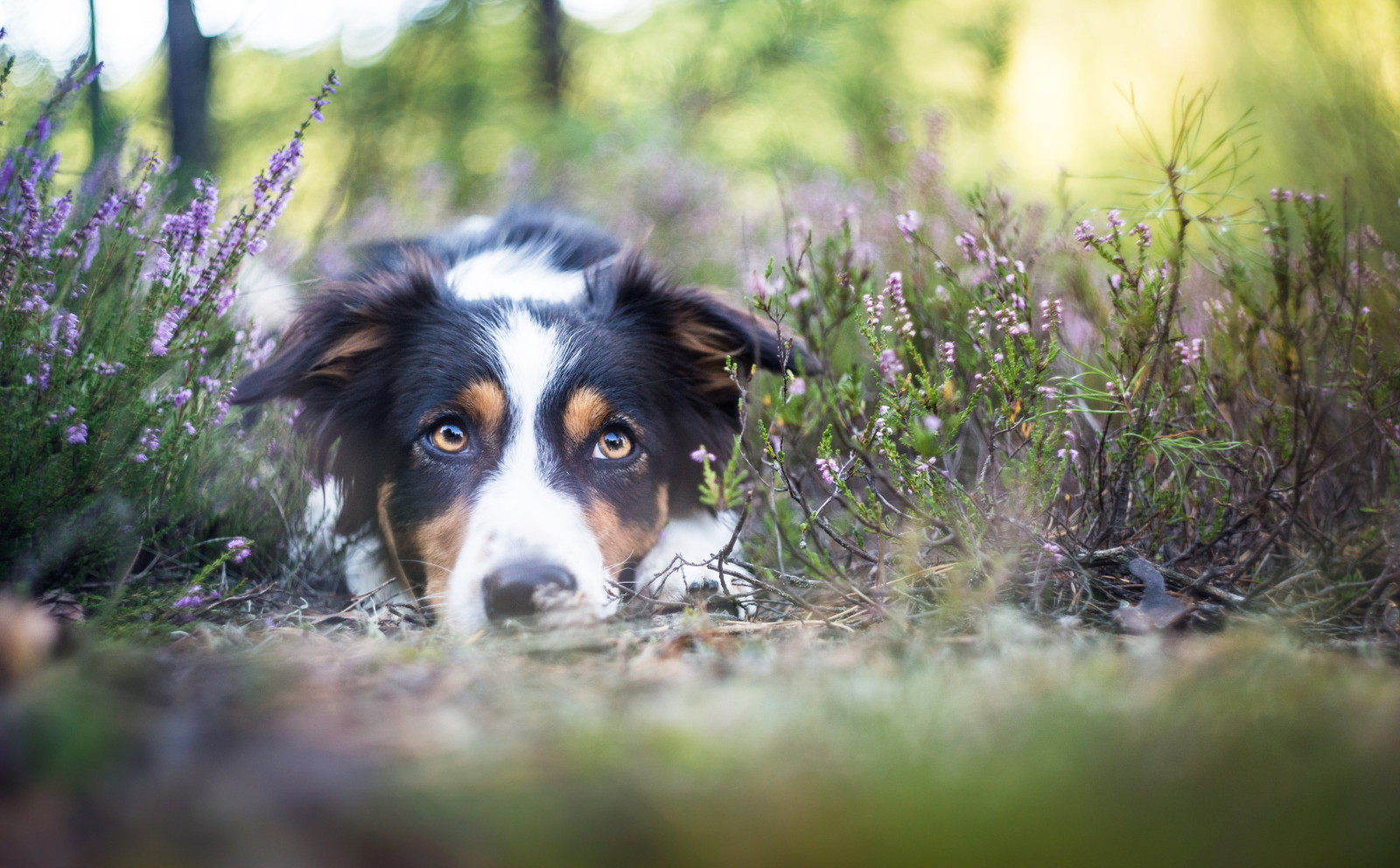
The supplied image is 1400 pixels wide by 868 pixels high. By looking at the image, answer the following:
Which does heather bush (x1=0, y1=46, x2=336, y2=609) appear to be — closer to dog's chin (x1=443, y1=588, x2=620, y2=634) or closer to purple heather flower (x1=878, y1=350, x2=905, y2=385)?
dog's chin (x1=443, y1=588, x2=620, y2=634)

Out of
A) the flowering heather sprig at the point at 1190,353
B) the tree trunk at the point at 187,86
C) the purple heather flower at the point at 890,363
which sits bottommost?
the purple heather flower at the point at 890,363

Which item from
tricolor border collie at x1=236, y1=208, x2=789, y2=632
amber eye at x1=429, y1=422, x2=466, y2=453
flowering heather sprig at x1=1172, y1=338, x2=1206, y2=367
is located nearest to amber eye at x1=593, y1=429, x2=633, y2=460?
tricolor border collie at x1=236, y1=208, x2=789, y2=632

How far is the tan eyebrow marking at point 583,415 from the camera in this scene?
3.00 m

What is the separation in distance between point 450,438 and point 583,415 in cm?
46

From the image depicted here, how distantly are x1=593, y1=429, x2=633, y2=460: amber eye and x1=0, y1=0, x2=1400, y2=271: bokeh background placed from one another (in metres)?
3.08

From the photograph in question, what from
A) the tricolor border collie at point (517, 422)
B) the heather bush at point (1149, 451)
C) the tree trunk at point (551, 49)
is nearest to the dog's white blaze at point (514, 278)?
the tricolor border collie at point (517, 422)

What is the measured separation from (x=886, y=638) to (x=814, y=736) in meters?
0.83

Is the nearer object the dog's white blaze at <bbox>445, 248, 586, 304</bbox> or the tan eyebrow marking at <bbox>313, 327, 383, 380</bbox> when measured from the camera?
the tan eyebrow marking at <bbox>313, 327, 383, 380</bbox>

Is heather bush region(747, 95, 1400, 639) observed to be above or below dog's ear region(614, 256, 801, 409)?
below

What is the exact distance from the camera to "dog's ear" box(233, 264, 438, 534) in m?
3.30

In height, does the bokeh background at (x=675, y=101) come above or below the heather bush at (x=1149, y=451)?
above

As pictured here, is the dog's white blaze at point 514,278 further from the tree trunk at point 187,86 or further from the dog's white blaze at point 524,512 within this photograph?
the tree trunk at point 187,86

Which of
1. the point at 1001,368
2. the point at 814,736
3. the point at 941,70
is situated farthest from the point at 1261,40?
the point at 941,70

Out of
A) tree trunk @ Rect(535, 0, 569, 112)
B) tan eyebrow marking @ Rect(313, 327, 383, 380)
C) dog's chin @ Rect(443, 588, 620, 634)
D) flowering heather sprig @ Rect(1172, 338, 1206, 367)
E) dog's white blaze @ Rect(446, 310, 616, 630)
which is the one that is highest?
tree trunk @ Rect(535, 0, 569, 112)
